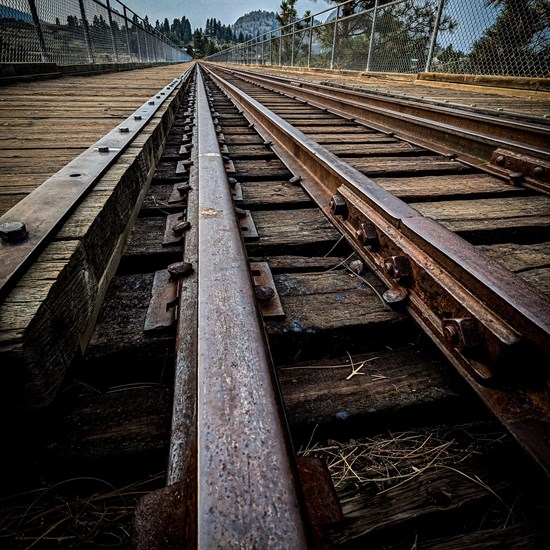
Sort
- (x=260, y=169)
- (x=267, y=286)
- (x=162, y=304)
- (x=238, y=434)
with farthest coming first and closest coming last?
(x=260, y=169), (x=267, y=286), (x=162, y=304), (x=238, y=434)

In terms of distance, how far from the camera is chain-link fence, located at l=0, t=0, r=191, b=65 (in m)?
6.32

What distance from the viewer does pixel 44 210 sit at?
115 cm

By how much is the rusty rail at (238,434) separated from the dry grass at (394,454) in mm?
286

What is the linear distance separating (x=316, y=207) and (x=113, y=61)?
1484cm

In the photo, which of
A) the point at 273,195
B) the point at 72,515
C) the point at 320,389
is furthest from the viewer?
the point at 273,195

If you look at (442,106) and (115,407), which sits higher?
(442,106)

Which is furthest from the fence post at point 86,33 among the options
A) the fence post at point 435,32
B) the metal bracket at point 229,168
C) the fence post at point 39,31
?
the metal bracket at point 229,168

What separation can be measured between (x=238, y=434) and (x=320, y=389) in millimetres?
413

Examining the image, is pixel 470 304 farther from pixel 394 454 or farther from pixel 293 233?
pixel 293 233

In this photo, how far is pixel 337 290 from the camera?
4.24ft

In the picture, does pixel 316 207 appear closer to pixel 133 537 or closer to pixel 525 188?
pixel 525 188

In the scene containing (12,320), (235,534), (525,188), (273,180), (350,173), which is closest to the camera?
(235,534)

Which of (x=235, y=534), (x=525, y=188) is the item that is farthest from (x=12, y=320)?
(x=525, y=188)

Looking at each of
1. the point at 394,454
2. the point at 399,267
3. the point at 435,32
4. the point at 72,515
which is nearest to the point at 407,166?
the point at 399,267
